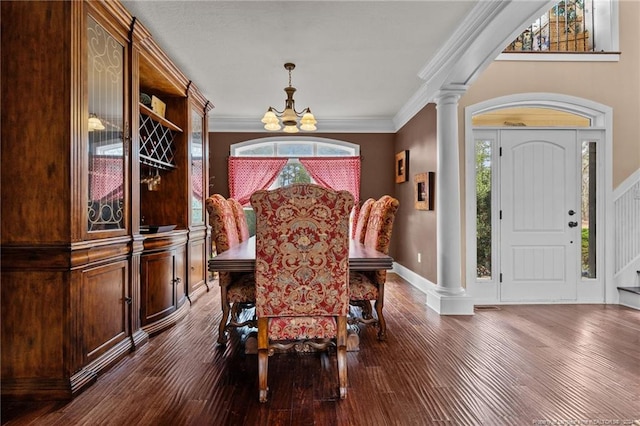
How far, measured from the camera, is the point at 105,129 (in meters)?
2.43

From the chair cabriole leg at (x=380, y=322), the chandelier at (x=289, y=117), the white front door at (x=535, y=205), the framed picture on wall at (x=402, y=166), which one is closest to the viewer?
the chair cabriole leg at (x=380, y=322)

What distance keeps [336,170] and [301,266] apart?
14.5ft

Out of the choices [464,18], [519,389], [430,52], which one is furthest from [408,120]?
[519,389]

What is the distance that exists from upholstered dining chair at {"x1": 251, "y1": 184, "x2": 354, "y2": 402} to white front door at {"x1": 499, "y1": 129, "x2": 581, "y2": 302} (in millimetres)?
2917

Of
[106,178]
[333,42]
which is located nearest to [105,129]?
[106,178]

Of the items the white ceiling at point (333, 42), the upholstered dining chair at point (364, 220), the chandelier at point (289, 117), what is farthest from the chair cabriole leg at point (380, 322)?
the white ceiling at point (333, 42)

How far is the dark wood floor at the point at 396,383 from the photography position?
1.84 meters

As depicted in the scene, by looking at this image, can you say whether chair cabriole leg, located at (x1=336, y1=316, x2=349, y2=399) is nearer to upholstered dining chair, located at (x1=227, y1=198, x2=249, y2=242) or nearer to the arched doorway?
upholstered dining chair, located at (x1=227, y1=198, x2=249, y2=242)

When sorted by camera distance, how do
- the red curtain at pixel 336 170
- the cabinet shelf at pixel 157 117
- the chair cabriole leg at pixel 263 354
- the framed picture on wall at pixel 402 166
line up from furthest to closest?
the red curtain at pixel 336 170, the framed picture on wall at pixel 402 166, the cabinet shelf at pixel 157 117, the chair cabriole leg at pixel 263 354

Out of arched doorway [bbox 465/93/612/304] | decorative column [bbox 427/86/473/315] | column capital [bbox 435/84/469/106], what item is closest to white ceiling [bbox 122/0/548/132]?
column capital [bbox 435/84/469/106]

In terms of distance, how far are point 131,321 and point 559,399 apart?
9.34 ft

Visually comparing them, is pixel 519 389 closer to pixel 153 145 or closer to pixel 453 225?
pixel 453 225

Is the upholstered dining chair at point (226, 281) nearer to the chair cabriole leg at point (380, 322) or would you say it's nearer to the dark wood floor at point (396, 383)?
the dark wood floor at point (396, 383)

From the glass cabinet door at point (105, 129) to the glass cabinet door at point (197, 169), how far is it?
1565 millimetres
